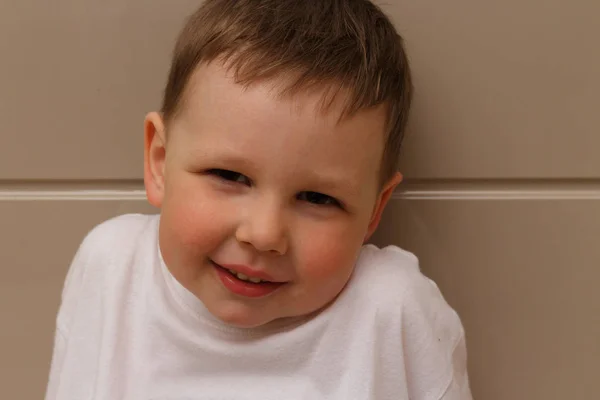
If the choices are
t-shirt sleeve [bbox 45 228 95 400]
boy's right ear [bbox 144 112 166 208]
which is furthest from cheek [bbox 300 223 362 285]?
t-shirt sleeve [bbox 45 228 95 400]

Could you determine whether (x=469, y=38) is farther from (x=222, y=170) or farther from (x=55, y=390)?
(x=55, y=390)

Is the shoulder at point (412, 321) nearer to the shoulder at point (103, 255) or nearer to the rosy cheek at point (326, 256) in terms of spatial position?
the rosy cheek at point (326, 256)

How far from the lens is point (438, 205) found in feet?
2.56

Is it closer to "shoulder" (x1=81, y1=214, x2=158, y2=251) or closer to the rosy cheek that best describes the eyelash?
the rosy cheek

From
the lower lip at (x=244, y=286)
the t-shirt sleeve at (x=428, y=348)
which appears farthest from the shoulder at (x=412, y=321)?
the lower lip at (x=244, y=286)

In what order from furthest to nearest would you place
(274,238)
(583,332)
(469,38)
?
(583,332) → (469,38) → (274,238)

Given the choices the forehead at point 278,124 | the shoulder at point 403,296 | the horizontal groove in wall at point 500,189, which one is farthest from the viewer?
the horizontal groove in wall at point 500,189

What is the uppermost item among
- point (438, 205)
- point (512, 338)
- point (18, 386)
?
point (438, 205)

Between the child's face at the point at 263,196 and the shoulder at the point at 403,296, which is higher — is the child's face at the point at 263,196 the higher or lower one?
the higher one

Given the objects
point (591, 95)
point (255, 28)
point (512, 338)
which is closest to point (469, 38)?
point (591, 95)

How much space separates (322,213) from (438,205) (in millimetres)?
241

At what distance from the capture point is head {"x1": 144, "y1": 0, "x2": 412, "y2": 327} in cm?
55

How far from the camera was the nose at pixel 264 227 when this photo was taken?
0.56 m

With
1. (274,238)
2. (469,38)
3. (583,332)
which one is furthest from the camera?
(583,332)
